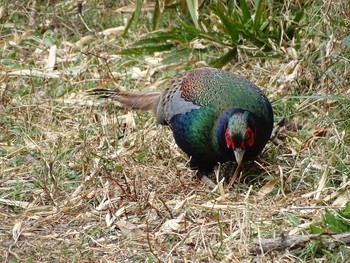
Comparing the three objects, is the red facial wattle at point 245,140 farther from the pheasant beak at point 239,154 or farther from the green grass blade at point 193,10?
the green grass blade at point 193,10

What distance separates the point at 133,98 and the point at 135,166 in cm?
76

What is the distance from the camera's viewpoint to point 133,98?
546 centimetres

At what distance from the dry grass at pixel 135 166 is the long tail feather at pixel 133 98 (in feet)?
0.30

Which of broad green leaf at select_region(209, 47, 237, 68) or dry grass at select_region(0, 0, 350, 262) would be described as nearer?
dry grass at select_region(0, 0, 350, 262)

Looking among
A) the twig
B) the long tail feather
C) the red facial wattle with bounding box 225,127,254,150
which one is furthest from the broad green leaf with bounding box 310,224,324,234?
the long tail feather

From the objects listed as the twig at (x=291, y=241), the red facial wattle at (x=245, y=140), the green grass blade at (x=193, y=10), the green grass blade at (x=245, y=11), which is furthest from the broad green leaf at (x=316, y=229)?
the green grass blade at (x=245, y=11)

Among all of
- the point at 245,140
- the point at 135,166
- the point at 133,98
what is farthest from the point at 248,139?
the point at 133,98

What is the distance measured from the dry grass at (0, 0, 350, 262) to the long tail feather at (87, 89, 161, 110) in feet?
0.30

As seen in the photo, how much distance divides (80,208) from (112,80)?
1828mm

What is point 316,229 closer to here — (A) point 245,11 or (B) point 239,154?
(B) point 239,154

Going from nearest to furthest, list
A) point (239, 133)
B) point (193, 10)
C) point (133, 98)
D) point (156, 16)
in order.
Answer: point (239, 133)
point (133, 98)
point (193, 10)
point (156, 16)

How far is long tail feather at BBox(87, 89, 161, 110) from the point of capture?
537cm

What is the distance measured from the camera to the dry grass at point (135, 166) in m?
3.95

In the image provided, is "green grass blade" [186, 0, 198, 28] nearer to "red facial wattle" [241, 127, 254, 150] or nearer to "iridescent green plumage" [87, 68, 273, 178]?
"iridescent green plumage" [87, 68, 273, 178]
